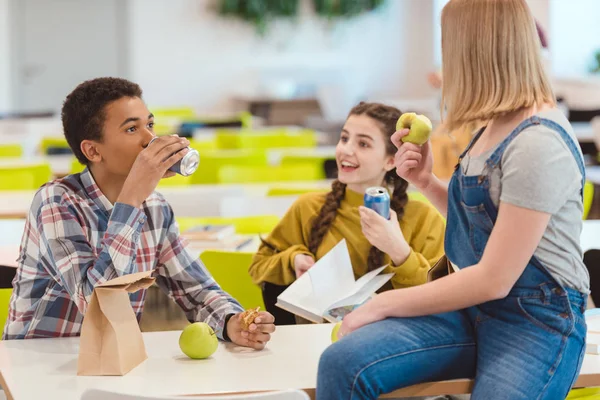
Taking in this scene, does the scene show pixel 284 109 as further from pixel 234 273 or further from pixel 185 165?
pixel 185 165

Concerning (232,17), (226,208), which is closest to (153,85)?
(232,17)

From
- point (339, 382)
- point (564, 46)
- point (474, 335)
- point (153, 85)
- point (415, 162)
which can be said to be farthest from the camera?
point (153, 85)

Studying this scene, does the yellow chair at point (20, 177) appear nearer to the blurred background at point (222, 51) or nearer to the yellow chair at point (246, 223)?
the yellow chair at point (246, 223)

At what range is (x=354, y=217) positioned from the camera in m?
3.02

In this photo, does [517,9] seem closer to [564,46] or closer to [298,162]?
[298,162]

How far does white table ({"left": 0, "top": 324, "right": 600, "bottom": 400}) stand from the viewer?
1.82 metres

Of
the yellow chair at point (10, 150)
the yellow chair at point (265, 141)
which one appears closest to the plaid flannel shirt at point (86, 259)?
the yellow chair at point (10, 150)

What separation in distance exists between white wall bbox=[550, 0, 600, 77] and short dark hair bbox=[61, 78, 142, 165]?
434 inches

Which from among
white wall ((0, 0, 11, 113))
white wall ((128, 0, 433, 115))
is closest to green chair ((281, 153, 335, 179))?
white wall ((128, 0, 433, 115))

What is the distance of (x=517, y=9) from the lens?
5.86ft

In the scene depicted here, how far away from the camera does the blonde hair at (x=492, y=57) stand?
5.83 ft

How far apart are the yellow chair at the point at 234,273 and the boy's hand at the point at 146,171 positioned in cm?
102

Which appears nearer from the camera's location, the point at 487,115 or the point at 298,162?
the point at 487,115

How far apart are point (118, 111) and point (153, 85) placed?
478 inches
